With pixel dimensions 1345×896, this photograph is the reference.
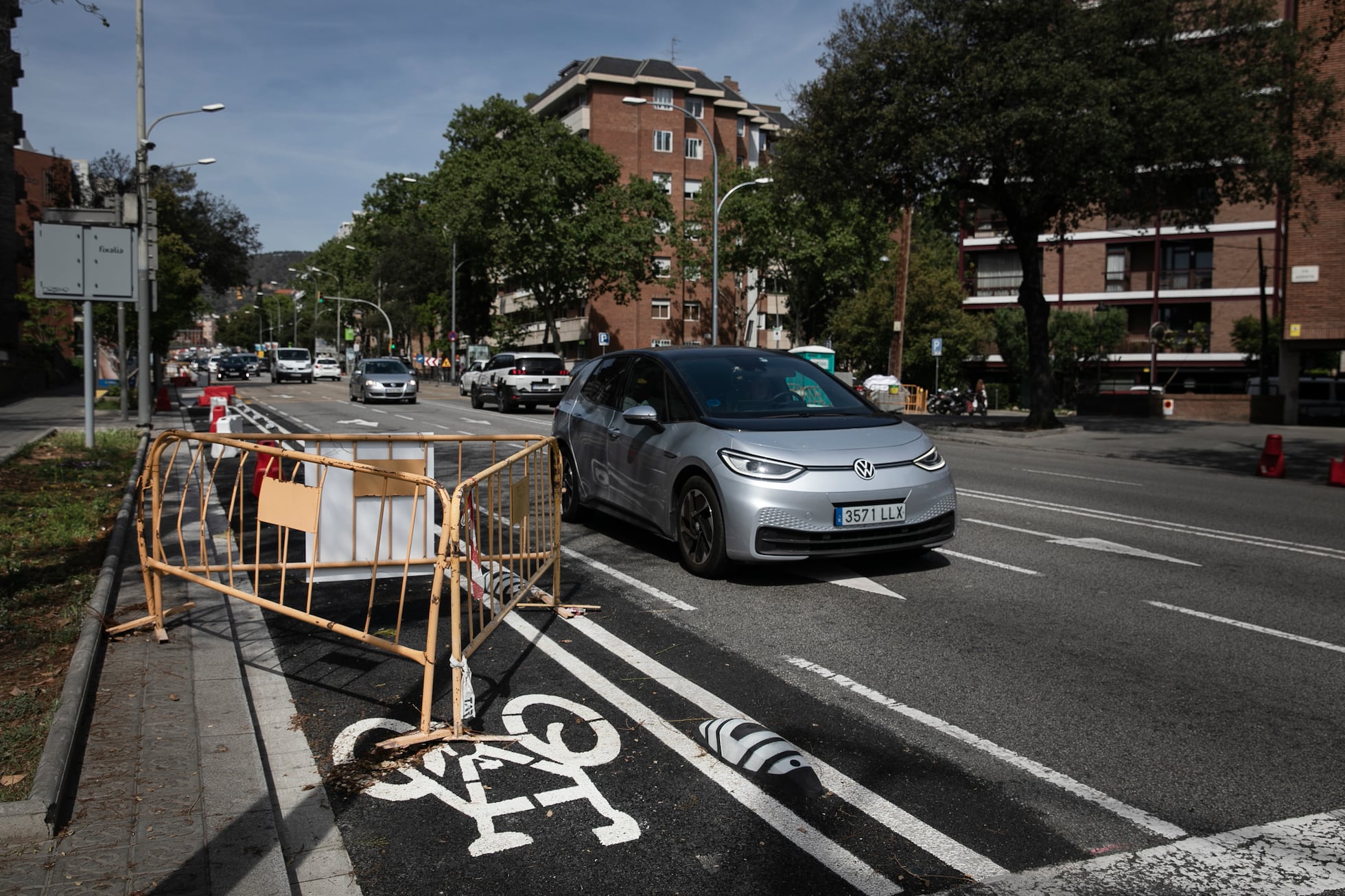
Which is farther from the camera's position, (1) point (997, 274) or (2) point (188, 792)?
(1) point (997, 274)

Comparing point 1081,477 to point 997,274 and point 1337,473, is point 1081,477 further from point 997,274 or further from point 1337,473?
point 997,274

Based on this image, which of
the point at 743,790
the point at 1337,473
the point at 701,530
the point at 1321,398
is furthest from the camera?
the point at 1321,398

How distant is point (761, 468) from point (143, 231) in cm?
1898

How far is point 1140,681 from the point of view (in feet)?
17.0

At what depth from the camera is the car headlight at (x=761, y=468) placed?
7.00m

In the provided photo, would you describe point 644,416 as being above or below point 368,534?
above

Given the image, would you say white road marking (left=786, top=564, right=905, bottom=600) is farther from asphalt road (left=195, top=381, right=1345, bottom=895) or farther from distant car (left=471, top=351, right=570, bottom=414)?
distant car (left=471, top=351, right=570, bottom=414)

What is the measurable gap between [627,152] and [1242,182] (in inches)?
2014

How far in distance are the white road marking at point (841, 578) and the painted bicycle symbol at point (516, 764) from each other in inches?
117

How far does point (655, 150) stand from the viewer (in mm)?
70500

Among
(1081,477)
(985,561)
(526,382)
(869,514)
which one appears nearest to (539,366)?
(526,382)

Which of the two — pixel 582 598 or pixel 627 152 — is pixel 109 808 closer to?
pixel 582 598

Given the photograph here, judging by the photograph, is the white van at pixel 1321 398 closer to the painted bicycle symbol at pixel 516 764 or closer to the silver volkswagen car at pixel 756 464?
the silver volkswagen car at pixel 756 464

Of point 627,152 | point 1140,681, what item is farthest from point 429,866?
point 627,152
